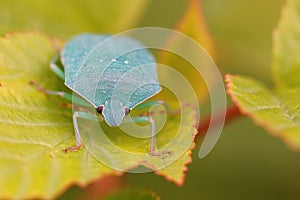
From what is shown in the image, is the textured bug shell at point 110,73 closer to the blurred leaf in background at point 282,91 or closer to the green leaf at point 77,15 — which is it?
the blurred leaf in background at point 282,91

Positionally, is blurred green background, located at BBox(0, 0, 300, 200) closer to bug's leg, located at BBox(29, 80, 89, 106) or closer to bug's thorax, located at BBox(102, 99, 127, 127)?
bug's leg, located at BBox(29, 80, 89, 106)

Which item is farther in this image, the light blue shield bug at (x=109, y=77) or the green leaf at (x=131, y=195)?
the light blue shield bug at (x=109, y=77)

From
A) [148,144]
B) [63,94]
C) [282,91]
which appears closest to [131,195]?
[148,144]

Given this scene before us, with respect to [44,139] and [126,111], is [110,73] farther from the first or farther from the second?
[44,139]

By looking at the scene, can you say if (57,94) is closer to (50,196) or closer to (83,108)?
(83,108)

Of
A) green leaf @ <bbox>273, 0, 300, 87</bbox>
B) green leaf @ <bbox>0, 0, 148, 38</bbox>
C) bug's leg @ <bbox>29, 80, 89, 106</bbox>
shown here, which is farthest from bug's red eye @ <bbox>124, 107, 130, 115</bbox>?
green leaf @ <bbox>0, 0, 148, 38</bbox>

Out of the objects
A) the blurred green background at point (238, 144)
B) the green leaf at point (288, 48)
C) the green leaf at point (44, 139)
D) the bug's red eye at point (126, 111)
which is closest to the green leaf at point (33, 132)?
the green leaf at point (44, 139)

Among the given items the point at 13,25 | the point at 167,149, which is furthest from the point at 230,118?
the point at 13,25

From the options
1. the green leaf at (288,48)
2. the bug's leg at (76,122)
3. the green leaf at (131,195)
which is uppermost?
the green leaf at (288,48)
